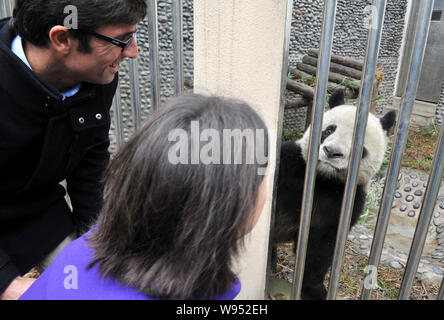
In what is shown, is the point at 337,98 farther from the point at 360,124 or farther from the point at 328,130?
the point at 360,124

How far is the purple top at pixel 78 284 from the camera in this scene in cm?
64

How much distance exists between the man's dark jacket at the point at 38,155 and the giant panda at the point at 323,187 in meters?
0.98

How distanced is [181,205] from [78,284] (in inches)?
10.7

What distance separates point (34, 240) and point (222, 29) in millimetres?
1038

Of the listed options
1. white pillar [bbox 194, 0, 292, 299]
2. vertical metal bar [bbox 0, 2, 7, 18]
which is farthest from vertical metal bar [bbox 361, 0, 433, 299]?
vertical metal bar [bbox 0, 2, 7, 18]

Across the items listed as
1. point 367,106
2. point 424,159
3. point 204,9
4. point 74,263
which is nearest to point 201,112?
point 74,263

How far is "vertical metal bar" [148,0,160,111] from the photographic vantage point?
1262 millimetres

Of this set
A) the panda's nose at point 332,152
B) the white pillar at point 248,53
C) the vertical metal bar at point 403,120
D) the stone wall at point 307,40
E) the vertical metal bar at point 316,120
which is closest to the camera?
the vertical metal bar at point 403,120

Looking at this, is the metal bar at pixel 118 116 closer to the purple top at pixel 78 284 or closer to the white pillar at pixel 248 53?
the white pillar at pixel 248 53

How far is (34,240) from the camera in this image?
128cm

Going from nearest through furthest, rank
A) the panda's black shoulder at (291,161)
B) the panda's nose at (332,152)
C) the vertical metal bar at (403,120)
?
the vertical metal bar at (403,120) → the panda's nose at (332,152) → the panda's black shoulder at (291,161)

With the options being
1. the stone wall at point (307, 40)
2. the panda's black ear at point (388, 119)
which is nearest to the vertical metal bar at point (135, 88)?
the panda's black ear at point (388, 119)

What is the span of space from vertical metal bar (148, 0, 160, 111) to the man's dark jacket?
0.52 ft
